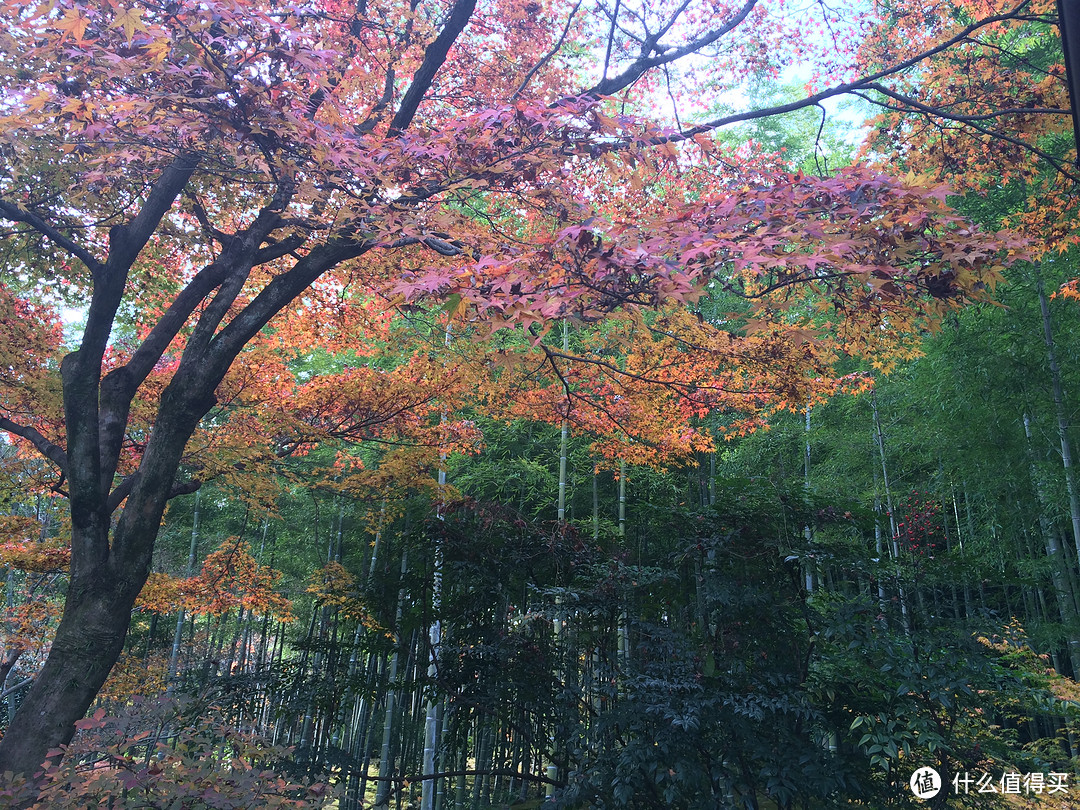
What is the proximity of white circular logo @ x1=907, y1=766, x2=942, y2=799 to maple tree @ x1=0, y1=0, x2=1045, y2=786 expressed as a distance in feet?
7.16

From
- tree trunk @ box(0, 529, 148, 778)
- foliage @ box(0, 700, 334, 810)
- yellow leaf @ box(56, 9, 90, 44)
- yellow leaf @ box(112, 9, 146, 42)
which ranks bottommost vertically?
foliage @ box(0, 700, 334, 810)

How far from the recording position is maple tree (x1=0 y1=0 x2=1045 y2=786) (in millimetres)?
2312

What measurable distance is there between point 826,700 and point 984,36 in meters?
5.63

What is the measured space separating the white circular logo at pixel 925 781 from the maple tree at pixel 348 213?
7.16 ft

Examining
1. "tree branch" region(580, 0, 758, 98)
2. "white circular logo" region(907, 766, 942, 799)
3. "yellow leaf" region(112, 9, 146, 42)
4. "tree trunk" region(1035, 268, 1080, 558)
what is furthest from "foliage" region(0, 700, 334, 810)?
"tree trunk" region(1035, 268, 1080, 558)

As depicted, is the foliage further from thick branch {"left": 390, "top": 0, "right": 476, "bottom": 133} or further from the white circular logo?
thick branch {"left": 390, "top": 0, "right": 476, "bottom": 133}

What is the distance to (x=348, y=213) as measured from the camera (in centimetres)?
279

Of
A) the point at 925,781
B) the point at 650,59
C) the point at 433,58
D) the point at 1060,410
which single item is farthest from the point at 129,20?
the point at 1060,410

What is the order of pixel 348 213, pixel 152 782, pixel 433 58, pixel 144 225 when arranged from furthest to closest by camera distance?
1. pixel 433 58
2. pixel 144 225
3. pixel 348 213
4. pixel 152 782

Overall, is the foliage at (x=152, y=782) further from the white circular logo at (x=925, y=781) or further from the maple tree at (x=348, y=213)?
the white circular logo at (x=925, y=781)

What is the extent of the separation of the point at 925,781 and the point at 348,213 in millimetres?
3949


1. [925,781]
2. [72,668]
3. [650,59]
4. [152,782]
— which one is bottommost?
[925,781]

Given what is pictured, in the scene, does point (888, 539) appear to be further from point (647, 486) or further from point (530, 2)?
point (530, 2)

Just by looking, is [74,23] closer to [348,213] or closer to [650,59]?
[348,213]
